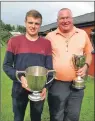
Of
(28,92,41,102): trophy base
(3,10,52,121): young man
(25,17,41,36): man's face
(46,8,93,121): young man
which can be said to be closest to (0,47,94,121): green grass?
(46,8,93,121): young man

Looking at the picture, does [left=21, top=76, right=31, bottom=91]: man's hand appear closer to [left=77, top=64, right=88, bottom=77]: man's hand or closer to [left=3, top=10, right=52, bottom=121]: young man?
[left=3, top=10, right=52, bottom=121]: young man

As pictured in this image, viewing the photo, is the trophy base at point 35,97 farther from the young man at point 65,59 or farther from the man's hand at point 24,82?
the young man at point 65,59

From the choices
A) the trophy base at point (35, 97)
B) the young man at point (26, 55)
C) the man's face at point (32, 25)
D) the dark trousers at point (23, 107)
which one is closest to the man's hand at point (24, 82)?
the young man at point (26, 55)

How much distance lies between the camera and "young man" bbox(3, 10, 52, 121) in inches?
A: 118

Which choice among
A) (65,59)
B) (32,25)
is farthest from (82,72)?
(32,25)

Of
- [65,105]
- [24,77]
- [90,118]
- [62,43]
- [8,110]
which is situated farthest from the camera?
[8,110]

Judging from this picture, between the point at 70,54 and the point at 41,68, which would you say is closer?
the point at 41,68

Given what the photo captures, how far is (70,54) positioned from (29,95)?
0.77 m

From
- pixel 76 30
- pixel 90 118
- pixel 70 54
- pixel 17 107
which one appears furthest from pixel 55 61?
pixel 90 118

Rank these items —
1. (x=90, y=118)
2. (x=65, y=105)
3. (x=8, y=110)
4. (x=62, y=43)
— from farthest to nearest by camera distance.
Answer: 1. (x=8, y=110)
2. (x=90, y=118)
3. (x=65, y=105)
4. (x=62, y=43)

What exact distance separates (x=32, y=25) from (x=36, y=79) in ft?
1.82

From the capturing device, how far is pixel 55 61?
346cm

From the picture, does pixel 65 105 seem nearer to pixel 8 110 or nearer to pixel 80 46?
pixel 80 46

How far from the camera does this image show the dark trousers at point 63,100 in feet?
11.6
